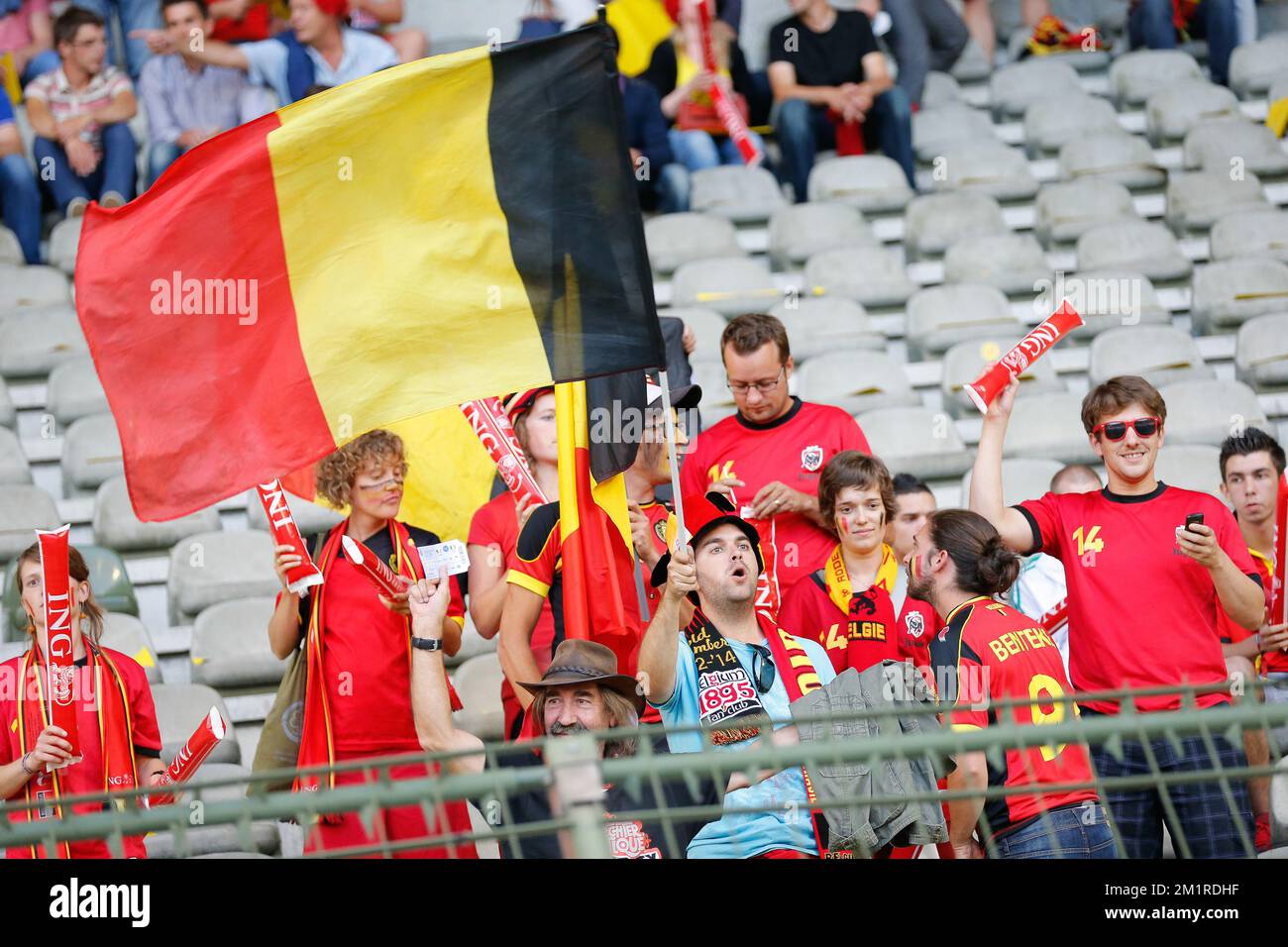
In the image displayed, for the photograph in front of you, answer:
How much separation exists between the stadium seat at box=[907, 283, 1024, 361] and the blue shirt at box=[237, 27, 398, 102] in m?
3.01

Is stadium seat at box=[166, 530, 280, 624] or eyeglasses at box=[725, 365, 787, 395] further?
stadium seat at box=[166, 530, 280, 624]

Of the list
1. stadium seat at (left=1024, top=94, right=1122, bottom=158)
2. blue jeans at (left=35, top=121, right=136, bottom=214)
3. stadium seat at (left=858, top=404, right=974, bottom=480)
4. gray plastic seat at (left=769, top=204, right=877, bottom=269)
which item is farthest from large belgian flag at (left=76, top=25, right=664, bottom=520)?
stadium seat at (left=1024, top=94, right=1122, bottom=158)

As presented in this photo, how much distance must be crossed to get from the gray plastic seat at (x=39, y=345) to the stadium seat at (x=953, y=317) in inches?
145

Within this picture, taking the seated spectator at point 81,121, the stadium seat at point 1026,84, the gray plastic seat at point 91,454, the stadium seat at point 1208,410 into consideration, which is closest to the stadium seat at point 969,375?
the stadium seat at point 1208,410

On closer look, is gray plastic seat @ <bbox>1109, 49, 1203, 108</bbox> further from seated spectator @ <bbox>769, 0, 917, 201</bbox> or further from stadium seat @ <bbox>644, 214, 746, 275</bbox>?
stadium seat @ <bbox>644, 214, 746, 275</bbox>

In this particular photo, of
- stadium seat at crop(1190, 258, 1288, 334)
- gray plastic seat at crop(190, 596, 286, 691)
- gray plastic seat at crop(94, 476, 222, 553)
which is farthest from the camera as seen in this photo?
stadium seat at crop(1190, 258, 1288, 334)

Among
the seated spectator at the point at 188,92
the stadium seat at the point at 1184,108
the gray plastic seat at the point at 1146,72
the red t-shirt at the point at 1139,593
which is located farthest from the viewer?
Answer: the gray plastic seat at the point at 1146,72

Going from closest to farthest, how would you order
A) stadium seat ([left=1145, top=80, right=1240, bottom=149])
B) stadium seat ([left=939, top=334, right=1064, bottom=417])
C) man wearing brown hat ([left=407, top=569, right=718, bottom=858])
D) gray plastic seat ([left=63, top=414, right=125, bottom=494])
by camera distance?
man wearing brown hat ([left=407, top=569, right=718, bottom=858]) < gray plastic seat ([left=63, top=414, right=125, bottom=494]) < stadium seat ([left=939, top=334, right=1064, bottom=417]) < stadium seat ([left=1145, top=80, right=1240, bottom=149])

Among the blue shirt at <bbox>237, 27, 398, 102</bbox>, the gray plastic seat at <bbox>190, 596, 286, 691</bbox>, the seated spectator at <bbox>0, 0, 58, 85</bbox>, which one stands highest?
the seated spectator at <bbox>0, 0, 58, 85</bbox>

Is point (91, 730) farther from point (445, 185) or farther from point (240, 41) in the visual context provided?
point (240, 41)

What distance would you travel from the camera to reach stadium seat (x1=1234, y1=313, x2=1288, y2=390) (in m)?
7.19

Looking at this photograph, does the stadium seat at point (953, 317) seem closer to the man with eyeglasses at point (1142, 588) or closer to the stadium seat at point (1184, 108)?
the stadium seat at point (1184, 108)

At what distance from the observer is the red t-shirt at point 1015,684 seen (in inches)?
160
